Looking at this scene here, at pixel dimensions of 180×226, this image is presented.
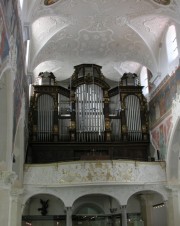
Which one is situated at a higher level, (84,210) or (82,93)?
(82,93)

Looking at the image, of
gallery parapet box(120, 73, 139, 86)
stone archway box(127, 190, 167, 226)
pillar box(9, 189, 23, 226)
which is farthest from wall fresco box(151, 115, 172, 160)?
pillar box(9, 189, 23, 226)

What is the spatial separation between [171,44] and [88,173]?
8.10 meters

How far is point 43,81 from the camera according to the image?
22375 mm

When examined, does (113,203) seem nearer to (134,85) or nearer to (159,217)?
(159,217)

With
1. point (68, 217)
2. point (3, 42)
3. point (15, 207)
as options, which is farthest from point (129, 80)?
point (3, 42)

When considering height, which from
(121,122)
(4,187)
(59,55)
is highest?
(59,55)

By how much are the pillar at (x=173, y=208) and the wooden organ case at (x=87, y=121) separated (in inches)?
118

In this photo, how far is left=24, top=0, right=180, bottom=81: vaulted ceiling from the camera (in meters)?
16.9

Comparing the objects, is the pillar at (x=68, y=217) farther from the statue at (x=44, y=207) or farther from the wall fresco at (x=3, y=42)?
the wall fresco at (x=3, y=42)

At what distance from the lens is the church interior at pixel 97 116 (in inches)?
664

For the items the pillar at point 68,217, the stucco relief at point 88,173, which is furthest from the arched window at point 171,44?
the pillar at point 68,217

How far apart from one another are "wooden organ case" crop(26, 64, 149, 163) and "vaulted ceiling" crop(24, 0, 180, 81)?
4.59ft

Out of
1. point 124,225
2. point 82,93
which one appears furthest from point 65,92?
point 124,225

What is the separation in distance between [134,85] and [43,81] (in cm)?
582
